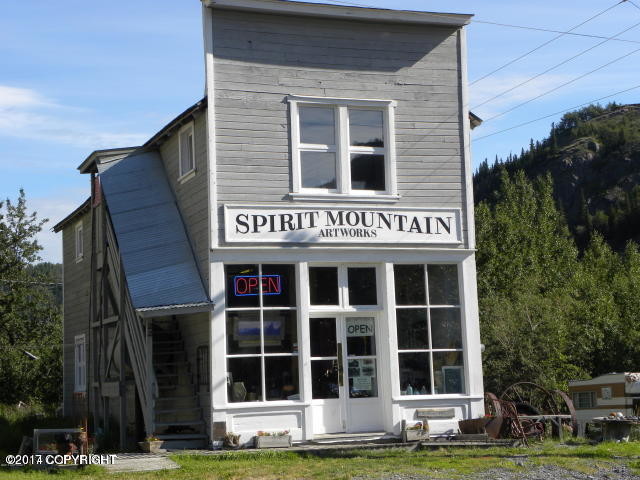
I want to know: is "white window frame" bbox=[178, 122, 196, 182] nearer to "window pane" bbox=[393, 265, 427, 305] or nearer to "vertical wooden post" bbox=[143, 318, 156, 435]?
"vertical wooden post" bbox=[143, 318, 156, 435]

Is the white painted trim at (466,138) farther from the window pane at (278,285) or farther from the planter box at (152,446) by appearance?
the planter box at (152,446)

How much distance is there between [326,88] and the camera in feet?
52.4

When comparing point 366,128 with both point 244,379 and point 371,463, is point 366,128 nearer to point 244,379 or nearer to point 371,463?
point 244,379

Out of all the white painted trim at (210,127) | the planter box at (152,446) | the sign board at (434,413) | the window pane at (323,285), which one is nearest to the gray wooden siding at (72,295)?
the planter box at (152,446)

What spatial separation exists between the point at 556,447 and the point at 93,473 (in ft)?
24.1

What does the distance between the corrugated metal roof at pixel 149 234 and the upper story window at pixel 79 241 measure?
6.00 m

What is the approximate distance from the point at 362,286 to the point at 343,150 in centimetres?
252

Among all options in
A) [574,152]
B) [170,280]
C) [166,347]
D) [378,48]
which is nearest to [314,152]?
[378,48]

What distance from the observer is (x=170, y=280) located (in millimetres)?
15445

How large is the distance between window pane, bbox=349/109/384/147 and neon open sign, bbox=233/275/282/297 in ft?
9.90

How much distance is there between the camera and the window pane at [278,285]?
Answer: 15242 millimetres

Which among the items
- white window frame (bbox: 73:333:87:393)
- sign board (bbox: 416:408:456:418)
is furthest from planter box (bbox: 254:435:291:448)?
white window frame (bbox: 73:333:87:393)

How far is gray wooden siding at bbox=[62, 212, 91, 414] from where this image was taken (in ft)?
75.2

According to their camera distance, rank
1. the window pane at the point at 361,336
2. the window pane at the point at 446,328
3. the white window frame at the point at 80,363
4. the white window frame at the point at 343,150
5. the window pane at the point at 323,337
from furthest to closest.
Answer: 1. the white window frame at the point at 80,363
2. the window pane at the point at 446,328
3. the window pane at the point at 361,336
4. the white window frame at the point at 343,150
5. the window pane at the point at 323,337
